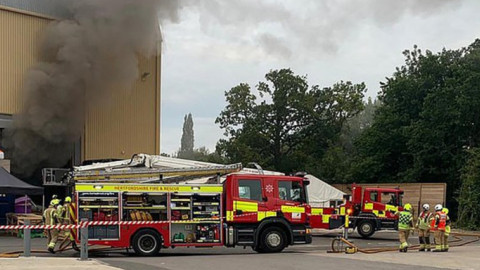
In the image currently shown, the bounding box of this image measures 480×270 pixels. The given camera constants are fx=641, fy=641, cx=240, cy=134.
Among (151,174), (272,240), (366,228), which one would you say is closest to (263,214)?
(272,240)

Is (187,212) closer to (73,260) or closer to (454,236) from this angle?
(73,260)

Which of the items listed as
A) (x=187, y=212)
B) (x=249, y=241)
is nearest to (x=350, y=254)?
(x=249, y=241)

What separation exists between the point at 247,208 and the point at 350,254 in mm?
2956

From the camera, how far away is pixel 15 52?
93.8 ft

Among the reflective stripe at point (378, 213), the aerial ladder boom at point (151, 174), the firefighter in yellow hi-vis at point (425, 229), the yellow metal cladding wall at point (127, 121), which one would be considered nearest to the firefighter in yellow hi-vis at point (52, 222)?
the aerial ladder boom at point (151, 174)

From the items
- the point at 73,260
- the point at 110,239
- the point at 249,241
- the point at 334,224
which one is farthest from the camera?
the point at 334,224

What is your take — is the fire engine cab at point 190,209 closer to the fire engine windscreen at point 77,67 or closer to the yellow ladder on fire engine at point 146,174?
the yellow ladder on fire engine at point 146,174

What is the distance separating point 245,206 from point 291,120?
34.9 m

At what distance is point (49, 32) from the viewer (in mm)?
29234

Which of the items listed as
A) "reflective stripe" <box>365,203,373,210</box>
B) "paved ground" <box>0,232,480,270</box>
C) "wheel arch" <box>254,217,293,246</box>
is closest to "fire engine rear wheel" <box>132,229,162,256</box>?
"paved ground" <box>0,232,480,270</box>

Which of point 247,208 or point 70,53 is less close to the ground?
point 70,53

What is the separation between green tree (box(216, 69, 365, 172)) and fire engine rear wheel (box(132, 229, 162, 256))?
33491 mm

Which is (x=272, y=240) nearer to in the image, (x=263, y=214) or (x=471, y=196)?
(x=263, y=214)

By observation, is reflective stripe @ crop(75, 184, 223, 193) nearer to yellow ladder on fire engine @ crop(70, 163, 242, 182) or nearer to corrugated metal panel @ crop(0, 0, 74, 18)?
yellow ladder on fire engine @ crop(70, 163, 242, 182)
